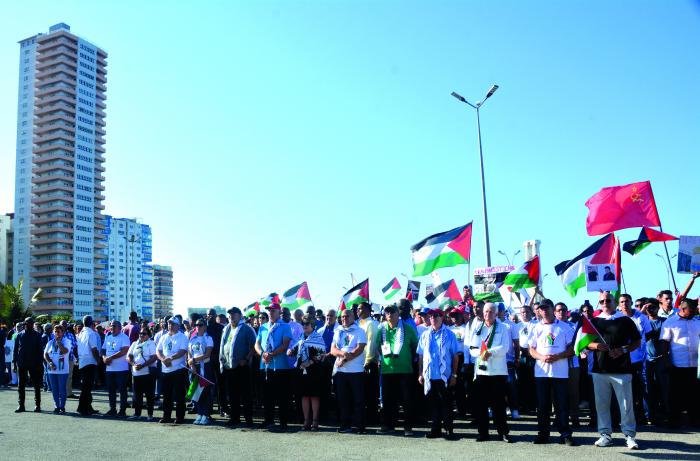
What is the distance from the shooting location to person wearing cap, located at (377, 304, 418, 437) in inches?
448

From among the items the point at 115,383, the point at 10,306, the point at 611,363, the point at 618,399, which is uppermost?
the point at 10,306

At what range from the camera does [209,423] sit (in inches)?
526

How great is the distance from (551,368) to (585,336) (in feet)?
2.26

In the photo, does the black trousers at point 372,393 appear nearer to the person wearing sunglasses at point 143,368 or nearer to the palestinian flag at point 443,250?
the person wearing sunglasses at point 143,368

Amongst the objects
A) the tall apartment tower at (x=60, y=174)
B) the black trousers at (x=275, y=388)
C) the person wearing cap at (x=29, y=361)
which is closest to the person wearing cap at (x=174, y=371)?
the black trousers at (x=275, y=388)

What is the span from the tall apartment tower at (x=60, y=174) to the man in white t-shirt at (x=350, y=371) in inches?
5048

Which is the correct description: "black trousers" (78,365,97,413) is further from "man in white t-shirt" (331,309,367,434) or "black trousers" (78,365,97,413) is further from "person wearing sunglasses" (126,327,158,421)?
"man in white t-shirt" (331,309,367,434)

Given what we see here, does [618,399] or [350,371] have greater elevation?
[350,371]

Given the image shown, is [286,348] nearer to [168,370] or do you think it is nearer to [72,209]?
[168,370]

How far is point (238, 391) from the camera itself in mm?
12906

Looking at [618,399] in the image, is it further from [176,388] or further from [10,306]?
[10,306]

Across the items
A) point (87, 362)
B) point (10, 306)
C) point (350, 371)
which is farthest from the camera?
point (10, 306)

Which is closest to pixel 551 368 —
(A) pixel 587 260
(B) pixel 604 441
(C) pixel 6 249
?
Answer: (B) pixel 604 441

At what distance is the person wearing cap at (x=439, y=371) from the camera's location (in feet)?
35.2
